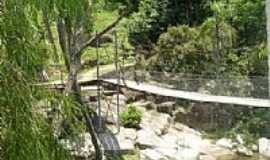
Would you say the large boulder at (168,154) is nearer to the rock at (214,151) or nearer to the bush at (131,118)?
the rock at (214,151)

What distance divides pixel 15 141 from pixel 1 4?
22cm

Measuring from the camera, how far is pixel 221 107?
5566 millimetres

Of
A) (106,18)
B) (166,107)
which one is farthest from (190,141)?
(106,18)

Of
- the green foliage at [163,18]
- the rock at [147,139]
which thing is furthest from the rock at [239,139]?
the green foliage at [163,18]

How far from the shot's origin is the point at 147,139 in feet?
17.9

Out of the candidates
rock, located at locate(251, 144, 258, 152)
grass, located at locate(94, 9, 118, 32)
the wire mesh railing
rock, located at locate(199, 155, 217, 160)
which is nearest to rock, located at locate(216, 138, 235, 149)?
rock, located at locate(199, 155, 217, 160)

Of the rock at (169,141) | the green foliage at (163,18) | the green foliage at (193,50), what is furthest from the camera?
the green foliage at (163,18)

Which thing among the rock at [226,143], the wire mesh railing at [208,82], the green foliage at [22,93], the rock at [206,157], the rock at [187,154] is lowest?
the rock at [206,157]

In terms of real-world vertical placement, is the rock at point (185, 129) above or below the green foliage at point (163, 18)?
below

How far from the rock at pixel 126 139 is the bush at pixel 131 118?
0.10 meters

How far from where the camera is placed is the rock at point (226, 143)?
5.32 m

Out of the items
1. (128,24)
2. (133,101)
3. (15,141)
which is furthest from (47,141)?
(128,24)

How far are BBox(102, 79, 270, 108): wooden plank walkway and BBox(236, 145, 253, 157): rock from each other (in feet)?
1.41

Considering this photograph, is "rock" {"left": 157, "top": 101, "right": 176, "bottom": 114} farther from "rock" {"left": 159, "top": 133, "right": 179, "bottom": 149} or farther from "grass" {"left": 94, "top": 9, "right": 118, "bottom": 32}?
"grass" {"left": 94, "top": 9, "right": 118, "bottom": 32}
